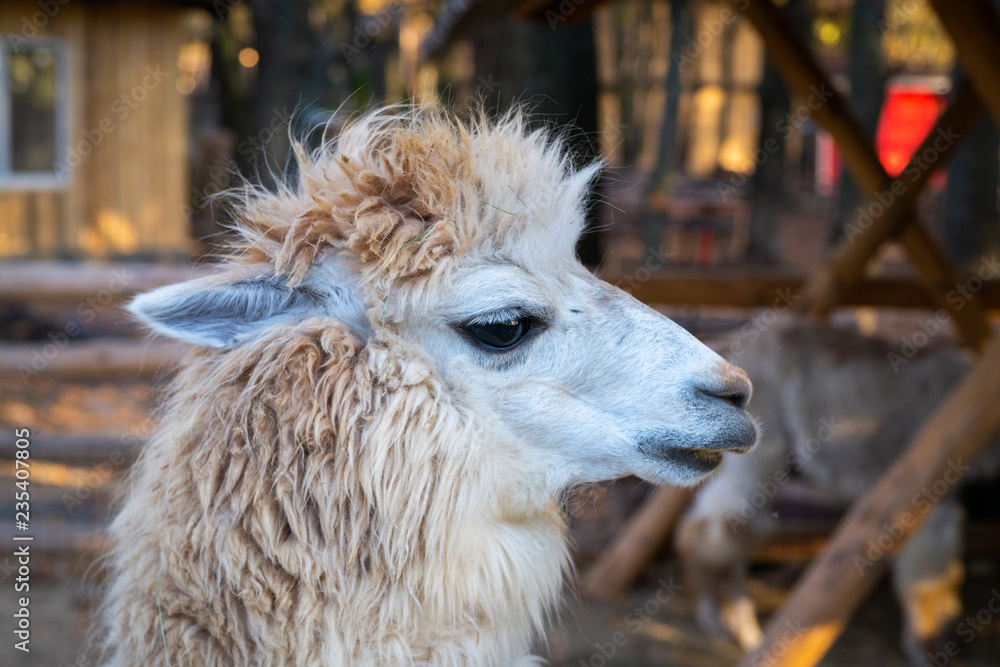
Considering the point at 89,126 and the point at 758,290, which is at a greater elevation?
the point at 89,126

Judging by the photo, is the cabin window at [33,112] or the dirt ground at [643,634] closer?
the dirt ground at [643,634]

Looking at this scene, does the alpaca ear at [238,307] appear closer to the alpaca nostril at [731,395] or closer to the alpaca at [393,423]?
the alpaca at [393,423]

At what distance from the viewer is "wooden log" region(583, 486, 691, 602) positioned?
16.5 ft

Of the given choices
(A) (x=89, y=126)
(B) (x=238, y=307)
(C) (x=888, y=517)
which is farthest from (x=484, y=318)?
(A) (x=89, y=126)

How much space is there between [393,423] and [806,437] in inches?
140

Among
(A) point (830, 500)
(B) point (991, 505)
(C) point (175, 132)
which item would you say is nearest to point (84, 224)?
(C) point (175, 132)

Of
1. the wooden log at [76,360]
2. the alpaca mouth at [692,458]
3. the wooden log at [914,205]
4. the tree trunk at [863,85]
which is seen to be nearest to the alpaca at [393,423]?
the alpaca mouth at [692,458]

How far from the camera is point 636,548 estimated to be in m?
5.06

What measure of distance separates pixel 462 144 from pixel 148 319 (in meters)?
0.85

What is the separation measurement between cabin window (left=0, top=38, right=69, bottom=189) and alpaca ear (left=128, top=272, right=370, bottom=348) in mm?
11552

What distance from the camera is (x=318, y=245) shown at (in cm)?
194

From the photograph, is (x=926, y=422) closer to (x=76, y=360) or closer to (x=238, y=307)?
(x=238, y=307)

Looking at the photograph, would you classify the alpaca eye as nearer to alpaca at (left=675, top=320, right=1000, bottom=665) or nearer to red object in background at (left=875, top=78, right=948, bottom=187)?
alpaca at (left=675, top=320, right=1000, bottom=665)

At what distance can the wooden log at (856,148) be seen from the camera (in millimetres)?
4773
